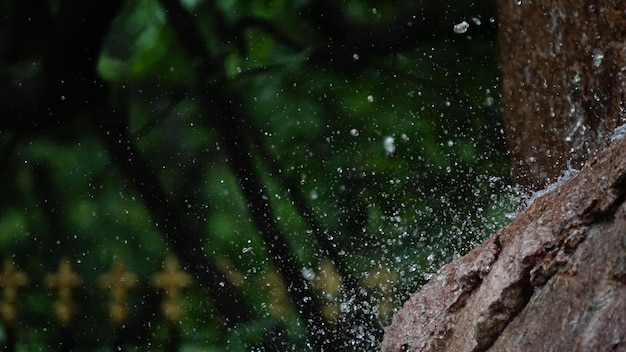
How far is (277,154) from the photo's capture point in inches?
112

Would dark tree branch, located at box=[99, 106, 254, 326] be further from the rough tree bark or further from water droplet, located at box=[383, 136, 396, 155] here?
the rough tree bark

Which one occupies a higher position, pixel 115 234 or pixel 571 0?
pixel 115 234

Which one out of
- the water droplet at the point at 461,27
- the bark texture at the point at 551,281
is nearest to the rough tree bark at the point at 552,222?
the bark texture at the point at 551,281

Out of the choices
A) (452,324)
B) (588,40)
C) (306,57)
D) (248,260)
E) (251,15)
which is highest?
(251,15)

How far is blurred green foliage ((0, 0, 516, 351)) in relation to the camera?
2727 mm

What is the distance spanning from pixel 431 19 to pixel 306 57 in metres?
0.40

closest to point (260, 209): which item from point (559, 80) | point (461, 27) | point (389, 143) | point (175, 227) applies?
point (175, 227)

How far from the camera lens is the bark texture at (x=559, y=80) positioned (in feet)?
6.75

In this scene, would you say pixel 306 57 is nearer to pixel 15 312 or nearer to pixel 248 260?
pixel 248 260

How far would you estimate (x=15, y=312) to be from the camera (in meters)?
3.09

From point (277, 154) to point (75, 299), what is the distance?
869 millimetres

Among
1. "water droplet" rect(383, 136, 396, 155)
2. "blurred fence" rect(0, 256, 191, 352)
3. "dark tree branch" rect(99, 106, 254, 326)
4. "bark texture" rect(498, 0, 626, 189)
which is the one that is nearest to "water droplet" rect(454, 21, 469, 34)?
"bark texture" rect(498, 0, 626, 189)

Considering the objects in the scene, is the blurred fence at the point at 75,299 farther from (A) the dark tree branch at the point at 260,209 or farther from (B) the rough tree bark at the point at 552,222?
(B) the rough tree bark at the point at 552,222

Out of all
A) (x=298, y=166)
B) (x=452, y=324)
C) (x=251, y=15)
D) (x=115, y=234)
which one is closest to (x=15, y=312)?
(x=115, y=234)
